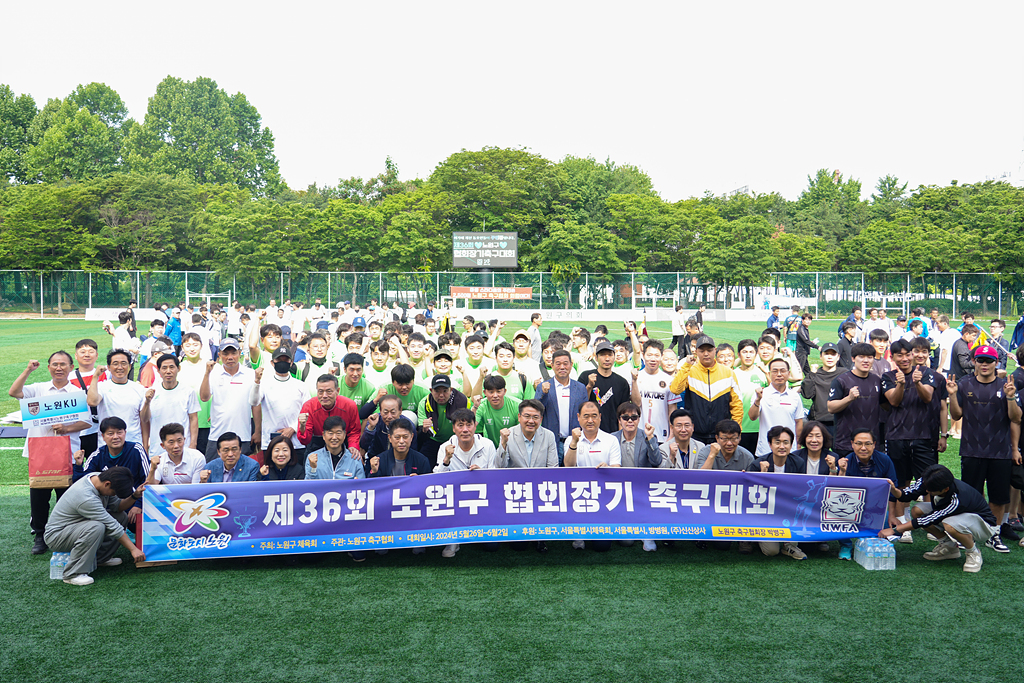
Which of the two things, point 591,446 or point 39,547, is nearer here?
point 39,547

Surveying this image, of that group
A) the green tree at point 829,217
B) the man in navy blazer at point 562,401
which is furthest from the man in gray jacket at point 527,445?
the green tree at point 829,217

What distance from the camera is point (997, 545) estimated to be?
689cm

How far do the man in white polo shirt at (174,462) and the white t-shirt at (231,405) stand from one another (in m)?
0.88

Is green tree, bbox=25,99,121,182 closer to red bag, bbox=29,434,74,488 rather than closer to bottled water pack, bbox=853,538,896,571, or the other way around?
red bag, bbox=29,434,74,488

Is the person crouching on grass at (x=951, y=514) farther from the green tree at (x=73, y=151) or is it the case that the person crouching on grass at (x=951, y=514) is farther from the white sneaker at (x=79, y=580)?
the green tree at (x=73, y=151)

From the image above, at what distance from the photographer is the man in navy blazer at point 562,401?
7742mm

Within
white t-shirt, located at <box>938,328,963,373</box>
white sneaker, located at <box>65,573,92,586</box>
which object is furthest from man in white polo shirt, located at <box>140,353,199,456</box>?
white t-shirt, located at <box>938,328,963,373</box>

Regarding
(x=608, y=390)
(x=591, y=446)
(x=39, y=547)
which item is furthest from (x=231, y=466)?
(x=608, y=390)

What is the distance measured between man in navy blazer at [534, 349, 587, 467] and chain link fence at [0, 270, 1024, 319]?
1466 inches

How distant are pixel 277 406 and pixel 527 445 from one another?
2.74m

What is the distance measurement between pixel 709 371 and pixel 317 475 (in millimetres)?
4113

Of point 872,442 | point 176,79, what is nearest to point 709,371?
point 872,442

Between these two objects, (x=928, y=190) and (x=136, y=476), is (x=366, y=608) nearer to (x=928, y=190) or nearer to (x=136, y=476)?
(x=136, y=476)

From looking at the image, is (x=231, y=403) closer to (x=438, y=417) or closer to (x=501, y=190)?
(x=438, y=417)
